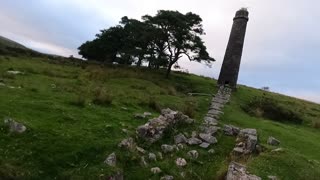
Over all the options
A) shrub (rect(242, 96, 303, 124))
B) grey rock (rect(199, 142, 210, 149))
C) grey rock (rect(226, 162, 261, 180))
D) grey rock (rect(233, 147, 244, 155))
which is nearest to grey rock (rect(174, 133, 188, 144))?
grey rock (rect(199, 142, 210, 149))

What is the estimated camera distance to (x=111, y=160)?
1445 centimetres

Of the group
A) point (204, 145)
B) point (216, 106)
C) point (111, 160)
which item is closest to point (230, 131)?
point (204, 145)

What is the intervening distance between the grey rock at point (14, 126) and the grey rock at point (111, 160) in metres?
2.94

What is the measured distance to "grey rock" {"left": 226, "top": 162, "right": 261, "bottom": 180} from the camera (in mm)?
14820

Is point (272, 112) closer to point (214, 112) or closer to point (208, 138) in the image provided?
point (214, 112)

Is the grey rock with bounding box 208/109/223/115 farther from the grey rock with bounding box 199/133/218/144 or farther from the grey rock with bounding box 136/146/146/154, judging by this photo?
the grey rock with bounding box 136/146/146/154

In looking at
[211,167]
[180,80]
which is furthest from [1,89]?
[180,80]

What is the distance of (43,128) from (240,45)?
3226 cm

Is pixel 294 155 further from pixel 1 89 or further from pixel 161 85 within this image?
pixel 161 85

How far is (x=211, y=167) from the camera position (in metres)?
16.7

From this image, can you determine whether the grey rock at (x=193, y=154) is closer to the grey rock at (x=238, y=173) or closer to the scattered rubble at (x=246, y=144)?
the scattered rubble at (x=246, y=144)

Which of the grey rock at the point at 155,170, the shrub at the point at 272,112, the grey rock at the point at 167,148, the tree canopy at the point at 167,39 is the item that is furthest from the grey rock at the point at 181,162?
the tree canopy at the point at 167,39

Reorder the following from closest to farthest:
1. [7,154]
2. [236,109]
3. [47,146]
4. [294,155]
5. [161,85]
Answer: [7,154]
[47,146]
[294,155]
[236,109]
[161,85]

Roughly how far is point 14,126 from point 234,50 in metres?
32.9
